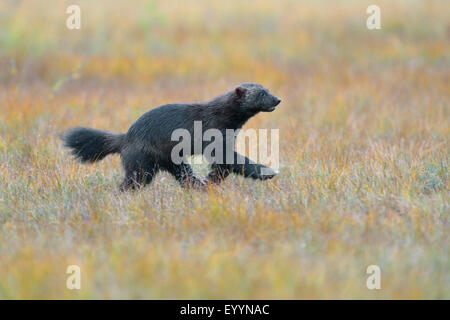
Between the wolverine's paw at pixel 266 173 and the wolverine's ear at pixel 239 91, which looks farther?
the wolverine's ear at pixel 239 91

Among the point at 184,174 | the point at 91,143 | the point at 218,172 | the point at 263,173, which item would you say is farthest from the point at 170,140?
the point at 263,173

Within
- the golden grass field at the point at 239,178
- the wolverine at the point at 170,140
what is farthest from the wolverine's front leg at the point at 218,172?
the golden grass field at the point at 239,178

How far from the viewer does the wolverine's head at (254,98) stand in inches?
243

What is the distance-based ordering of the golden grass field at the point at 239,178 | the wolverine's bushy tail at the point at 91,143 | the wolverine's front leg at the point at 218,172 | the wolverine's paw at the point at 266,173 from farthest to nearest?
the wolverine's bushy tail at the point at 91,143 < the wolverine's front leg at the point at 218,172 < the wolverine's paw at the point at 266,173 < the golden grass field at the point at 239,178

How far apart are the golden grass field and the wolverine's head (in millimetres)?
717

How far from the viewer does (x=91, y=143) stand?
6.06 m

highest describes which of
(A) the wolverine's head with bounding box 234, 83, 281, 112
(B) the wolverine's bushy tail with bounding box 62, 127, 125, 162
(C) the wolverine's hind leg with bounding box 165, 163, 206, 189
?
(A) the wolverine's head with bounding box 234, 83, 281, 112

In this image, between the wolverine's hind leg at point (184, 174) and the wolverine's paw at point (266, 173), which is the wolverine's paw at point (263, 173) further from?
the wolverine's hind leg at point (184, 174)

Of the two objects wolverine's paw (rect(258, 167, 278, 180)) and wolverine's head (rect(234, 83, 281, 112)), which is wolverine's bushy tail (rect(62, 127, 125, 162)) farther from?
wolverine's paw (rect(258, 167, 278, 180))

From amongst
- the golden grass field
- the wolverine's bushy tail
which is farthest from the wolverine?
the golden grass field

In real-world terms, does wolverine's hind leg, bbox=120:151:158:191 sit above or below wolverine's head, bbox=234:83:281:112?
below

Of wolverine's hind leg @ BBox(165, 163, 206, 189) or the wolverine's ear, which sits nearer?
wolverine's hind leg @ BBox(165, 163, 206, 189)

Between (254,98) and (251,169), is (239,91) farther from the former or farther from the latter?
(251,169)

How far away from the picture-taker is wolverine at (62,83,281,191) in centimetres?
583
